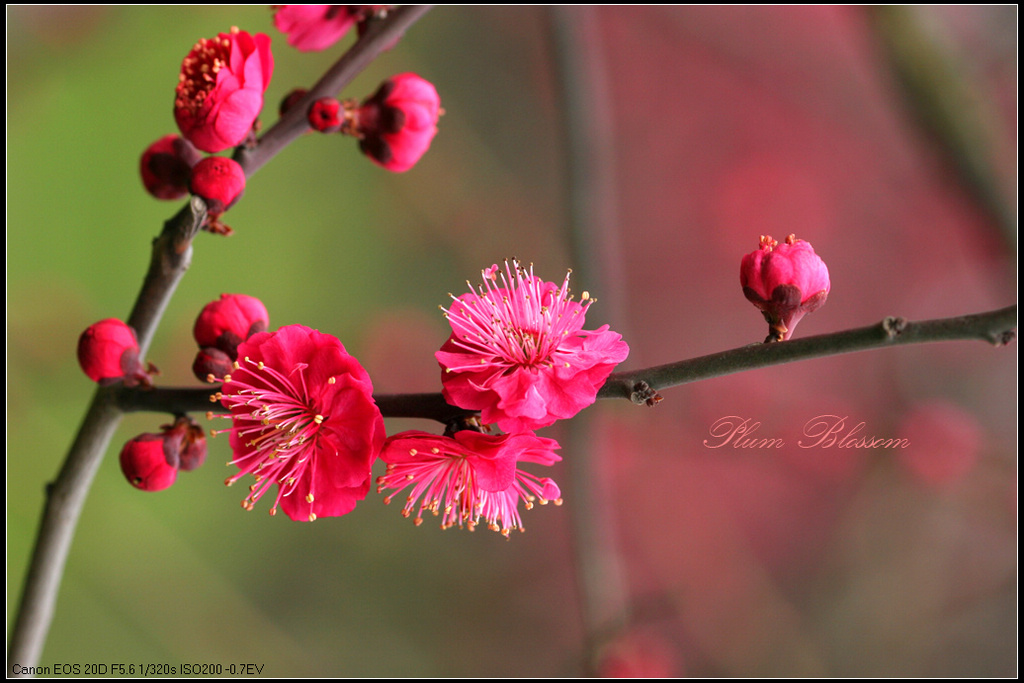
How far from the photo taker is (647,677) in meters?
1.29

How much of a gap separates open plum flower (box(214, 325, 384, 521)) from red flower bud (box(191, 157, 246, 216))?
128 millimetres

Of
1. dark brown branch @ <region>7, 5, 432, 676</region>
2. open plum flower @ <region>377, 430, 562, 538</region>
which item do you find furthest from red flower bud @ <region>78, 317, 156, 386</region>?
open plum flower @ <region>377, 430, 562, 538</region>

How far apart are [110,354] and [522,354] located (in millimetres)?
365

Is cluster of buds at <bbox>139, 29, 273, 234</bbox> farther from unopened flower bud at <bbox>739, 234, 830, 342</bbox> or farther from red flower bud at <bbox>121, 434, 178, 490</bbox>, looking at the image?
unopened flower bud at <bbox>739, 234, 830, 342</bbox>

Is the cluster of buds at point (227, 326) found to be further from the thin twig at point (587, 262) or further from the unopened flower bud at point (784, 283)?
the thin twig at point (587, 262)

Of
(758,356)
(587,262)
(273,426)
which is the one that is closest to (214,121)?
(273,426)

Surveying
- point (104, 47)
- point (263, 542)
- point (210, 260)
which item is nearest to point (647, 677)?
point (263, 542)

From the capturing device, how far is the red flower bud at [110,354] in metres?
0.61

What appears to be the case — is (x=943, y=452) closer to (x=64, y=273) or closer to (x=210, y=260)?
(x=210, y=260)

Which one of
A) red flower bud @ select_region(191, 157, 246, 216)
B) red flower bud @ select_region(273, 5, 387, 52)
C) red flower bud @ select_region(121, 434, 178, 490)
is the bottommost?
red flower bud @ select_region(121, 434, 178, 490)

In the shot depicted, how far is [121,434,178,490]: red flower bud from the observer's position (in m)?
0.62

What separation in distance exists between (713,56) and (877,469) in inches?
51.3

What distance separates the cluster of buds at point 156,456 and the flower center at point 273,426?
53 mm

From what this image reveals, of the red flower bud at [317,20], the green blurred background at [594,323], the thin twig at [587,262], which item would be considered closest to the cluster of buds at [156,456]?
the red flower bud at [317,20]
